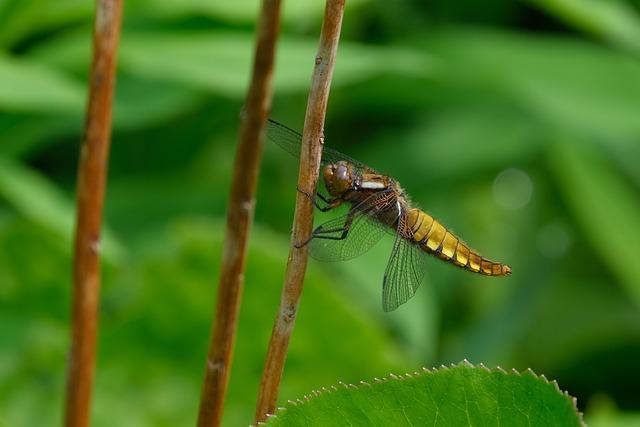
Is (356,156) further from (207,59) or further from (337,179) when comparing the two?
(337,179)

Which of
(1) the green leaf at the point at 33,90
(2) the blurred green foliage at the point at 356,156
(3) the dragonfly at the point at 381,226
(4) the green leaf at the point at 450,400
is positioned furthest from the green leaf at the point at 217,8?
(4) the green leaf at the point at 450,400

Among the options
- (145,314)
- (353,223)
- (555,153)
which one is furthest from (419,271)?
(555,153)

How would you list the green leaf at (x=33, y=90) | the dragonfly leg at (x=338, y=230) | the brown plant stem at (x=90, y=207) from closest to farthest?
the brown plant stem at (x=90, y=207) → the dragonfly leg at (x=338, y=230) → the green leaf at (x=33, y=90)

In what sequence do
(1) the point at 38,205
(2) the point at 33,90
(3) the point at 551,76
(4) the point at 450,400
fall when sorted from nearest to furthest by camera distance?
(4) the point at 450,400 < (2) the point at 33,90 < (1) the point at 38,205 < (3) the point at 551,76

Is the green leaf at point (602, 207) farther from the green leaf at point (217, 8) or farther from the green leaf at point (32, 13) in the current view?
the green leaf at point (32, 13)

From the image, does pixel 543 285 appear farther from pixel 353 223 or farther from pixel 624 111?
pixel 353 223

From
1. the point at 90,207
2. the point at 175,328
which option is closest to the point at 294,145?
the point at 90,207
